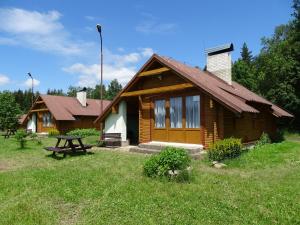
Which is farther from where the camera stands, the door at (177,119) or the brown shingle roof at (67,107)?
the brown shingle roof at (67,107)

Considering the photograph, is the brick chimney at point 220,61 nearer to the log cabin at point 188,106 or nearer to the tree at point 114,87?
the log cabin at point 188,106

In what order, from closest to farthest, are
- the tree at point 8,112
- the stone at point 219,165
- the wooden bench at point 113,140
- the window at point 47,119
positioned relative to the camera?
the stone at point 219,165 → the wooden bench at point 113,140 → the window at point 47,119 → the tree at point 8,112

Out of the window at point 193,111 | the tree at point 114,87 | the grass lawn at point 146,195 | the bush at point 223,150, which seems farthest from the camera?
the tree at point 114,87

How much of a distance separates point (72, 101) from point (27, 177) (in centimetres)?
2670

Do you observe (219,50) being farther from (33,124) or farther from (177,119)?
(33,124)

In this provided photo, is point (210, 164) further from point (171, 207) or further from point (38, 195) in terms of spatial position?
point (38, 195)

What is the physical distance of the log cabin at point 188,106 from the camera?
13.4 m

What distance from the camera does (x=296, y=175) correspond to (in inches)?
341

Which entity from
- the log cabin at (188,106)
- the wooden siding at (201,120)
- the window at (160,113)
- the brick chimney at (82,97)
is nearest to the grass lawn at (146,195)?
the wooden siding at (201,120)

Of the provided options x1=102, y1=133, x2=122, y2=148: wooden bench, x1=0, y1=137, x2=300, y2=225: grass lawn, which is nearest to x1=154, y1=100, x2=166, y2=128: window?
x1=102, y1=133, x2=122, y2=148: wooden bench

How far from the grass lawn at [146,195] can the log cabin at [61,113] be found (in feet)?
68.1

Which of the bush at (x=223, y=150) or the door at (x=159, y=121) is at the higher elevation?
the door at (x=159, y=121)

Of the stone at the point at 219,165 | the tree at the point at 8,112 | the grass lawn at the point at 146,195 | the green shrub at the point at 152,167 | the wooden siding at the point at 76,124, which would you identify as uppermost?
the tree at the point at 8,112

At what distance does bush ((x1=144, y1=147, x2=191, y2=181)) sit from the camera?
26.5ft
